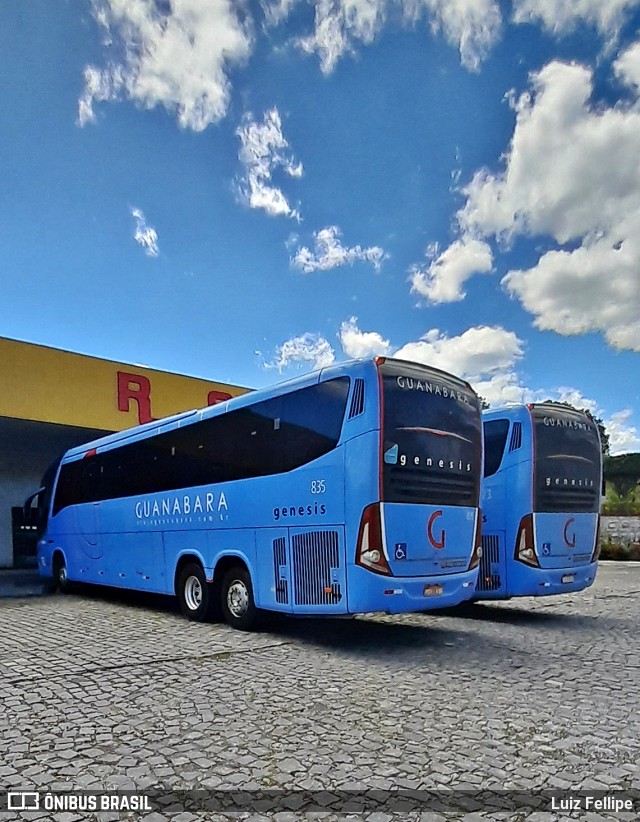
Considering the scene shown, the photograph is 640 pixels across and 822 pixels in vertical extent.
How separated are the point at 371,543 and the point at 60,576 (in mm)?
10012

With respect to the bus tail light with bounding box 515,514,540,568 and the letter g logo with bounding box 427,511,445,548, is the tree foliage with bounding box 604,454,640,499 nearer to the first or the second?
the bus tail light with bounding box 515,514,540,568

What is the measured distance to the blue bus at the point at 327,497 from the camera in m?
7.46

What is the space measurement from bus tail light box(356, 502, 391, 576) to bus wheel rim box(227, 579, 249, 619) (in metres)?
2.35

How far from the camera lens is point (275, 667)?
6.84 metres

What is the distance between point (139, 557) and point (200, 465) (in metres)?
2.58

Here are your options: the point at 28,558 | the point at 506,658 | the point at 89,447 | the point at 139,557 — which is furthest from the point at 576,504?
the point at 28,558

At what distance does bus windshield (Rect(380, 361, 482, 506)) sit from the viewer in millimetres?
7590

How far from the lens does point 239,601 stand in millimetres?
9164

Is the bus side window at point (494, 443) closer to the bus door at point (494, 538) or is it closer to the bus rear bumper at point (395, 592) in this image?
the bus door at point (494, 538)

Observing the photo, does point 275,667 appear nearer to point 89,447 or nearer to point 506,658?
point 506,658

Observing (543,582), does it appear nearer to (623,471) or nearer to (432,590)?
(432,590)

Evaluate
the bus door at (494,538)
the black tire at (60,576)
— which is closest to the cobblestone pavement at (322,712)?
the bus door at (494,538)

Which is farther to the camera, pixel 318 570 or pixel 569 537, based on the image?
pixel 569 537

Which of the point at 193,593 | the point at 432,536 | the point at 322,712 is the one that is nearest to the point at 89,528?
the point at 193,593
